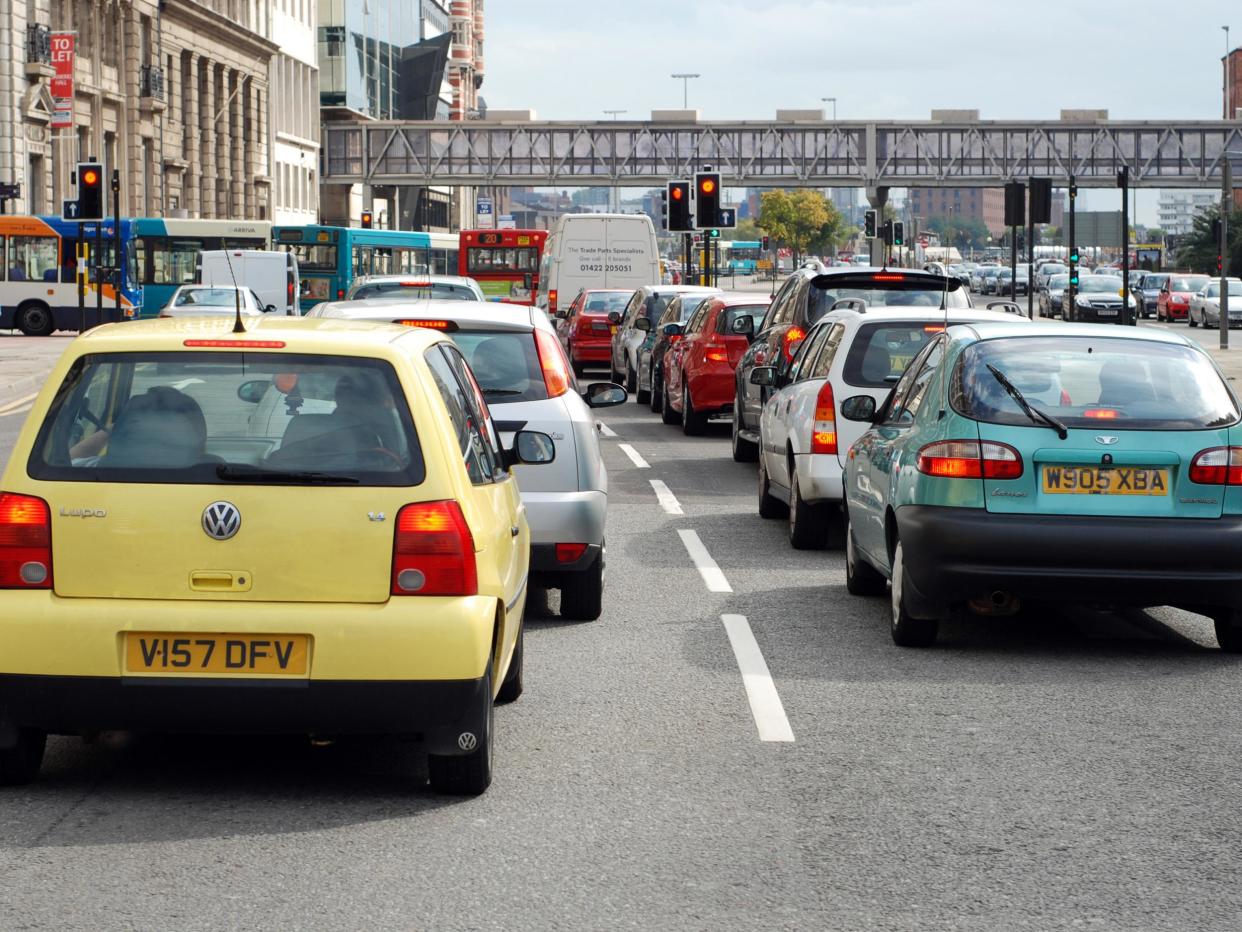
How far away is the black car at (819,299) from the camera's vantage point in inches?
667

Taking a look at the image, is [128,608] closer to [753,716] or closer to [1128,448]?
[753,716]

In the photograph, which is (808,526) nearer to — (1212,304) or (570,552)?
(570,552)

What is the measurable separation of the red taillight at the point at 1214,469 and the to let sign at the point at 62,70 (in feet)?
177

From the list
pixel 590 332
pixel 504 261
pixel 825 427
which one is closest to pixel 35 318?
pixel 504 261

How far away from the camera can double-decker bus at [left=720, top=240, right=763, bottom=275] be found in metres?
162

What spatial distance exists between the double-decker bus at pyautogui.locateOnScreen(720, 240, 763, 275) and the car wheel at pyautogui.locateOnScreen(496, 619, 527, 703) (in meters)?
151

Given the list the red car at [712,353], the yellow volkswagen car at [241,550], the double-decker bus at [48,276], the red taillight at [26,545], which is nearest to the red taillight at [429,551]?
the yellow volkswagen car at [241,550]

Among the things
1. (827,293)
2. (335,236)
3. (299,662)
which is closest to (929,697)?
(299,662)

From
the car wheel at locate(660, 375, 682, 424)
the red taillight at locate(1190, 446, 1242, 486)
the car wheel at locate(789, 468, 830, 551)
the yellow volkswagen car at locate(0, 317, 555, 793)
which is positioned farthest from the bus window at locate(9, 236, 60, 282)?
the yellow volkswagen car at locate(0, 317, 555, 793)

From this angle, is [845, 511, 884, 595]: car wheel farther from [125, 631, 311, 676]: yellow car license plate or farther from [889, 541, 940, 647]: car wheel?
[125, 631, 311, 676]: yellow car license plate

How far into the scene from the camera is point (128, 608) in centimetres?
621

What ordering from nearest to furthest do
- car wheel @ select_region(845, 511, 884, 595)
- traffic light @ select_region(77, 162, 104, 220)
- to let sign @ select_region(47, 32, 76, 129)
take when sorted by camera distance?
car wheel @ select_region(845, 511, 884, 595) < traffic light @ select_region(77, 162, 104, 220) < to let sign @ select_region(47, 32, 76, 129)

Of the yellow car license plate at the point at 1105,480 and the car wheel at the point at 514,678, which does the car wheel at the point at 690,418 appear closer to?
the yellow car license plate at the point at 1105,480

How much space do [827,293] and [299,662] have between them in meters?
11.9
